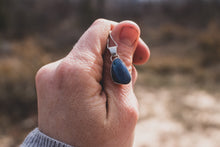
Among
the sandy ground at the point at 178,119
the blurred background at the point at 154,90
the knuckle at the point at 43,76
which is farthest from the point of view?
the blurred background at the point at 154,90

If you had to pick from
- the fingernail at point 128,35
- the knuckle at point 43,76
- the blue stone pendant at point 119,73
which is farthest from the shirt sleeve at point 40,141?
the fingernail at point 128,35

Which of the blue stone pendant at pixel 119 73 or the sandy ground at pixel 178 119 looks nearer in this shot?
the blue stone pendant at pixel 119 73

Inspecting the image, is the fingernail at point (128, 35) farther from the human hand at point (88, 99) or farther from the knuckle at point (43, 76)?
the knuckle at point (43, 76)

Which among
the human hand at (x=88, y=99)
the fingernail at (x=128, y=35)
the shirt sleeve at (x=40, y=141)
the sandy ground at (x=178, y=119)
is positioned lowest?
the sandy ground at (x=178, y=119)

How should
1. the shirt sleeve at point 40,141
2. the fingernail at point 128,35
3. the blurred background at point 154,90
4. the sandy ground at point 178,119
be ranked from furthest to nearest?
the blurred background at point 154,90 → the sandy ground at point 178,119 → the fingernail at point 128,35 → the shirt sleeve at point 40,141

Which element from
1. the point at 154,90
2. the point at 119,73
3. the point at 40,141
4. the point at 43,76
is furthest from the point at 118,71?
the point at 154,90

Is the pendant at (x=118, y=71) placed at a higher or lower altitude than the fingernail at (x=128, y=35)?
lower

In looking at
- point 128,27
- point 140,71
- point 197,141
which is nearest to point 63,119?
point 128,27

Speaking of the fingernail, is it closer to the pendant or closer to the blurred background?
the pendant
